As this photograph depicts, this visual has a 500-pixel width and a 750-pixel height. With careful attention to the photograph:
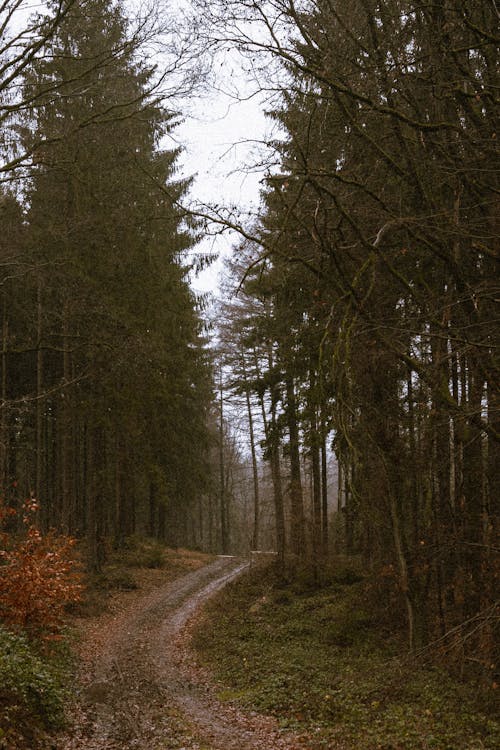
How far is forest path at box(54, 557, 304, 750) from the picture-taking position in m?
7.80

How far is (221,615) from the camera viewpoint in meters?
15.5

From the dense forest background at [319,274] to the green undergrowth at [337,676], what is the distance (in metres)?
0.76

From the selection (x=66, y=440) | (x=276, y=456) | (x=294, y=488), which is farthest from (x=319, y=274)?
(x=276, y=456)

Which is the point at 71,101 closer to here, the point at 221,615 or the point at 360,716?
the point at 221,615

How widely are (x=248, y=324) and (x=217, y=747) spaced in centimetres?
1333

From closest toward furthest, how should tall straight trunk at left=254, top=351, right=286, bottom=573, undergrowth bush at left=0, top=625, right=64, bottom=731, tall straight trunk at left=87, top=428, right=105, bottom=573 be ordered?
undergrowth bush at left=0, top=625, right=64, bottom=731
tall straight trunk at left=87, top=428, right=105, bottom=573
tall straight trunk at left=254, top=351, right=286, bottom=573

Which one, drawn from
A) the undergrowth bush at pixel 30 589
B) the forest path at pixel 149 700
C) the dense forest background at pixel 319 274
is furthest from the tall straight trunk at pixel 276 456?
the undergrowth bush at pixel 30 589

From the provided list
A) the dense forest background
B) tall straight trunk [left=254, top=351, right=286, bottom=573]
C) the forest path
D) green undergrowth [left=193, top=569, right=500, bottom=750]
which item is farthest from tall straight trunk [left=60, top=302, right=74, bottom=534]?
tall straight trunk [left=254, top=351, right=286, bottom=573]

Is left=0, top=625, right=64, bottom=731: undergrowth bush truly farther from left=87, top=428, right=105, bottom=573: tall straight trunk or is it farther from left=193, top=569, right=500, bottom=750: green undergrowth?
left=87, top=428, right=105, bottom=573: tall straight trunk

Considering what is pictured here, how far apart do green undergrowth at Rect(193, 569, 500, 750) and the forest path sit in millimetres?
439

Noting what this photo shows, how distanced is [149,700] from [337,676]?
2829mm

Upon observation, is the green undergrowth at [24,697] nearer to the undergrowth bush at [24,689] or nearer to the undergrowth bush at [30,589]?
the undergrowth bush at [24,689]

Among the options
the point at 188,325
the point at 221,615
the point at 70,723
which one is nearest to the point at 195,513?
the point at 188,325

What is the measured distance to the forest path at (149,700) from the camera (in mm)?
7800
